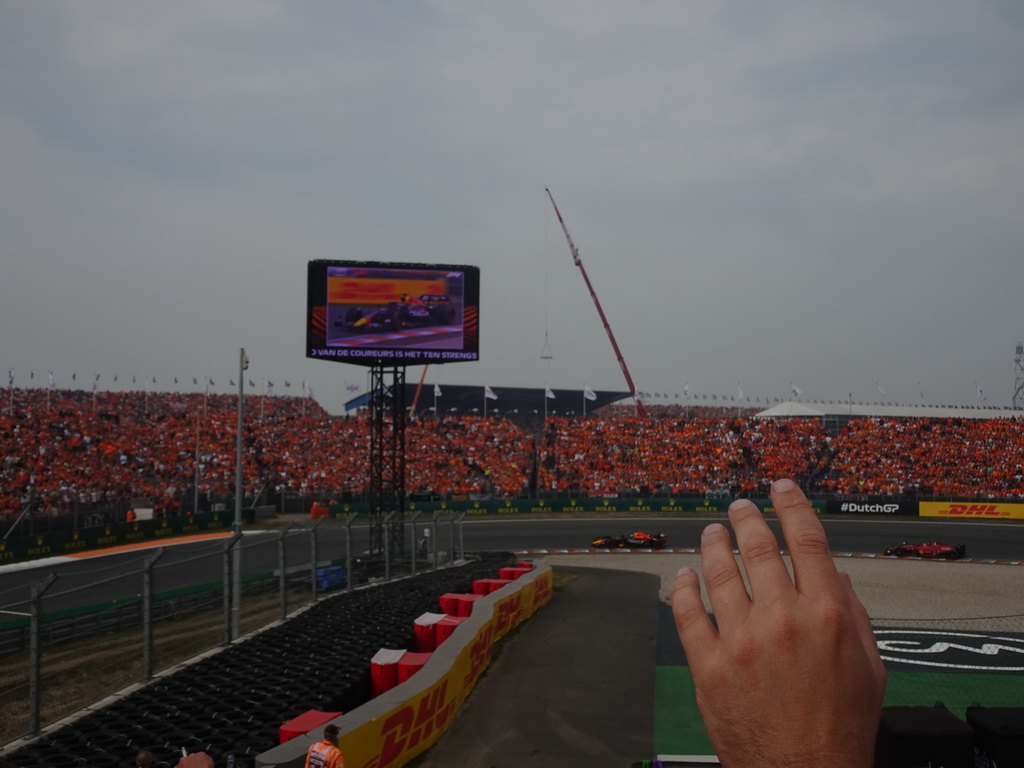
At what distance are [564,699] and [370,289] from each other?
18881 mm

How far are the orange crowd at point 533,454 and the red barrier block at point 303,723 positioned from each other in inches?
1649

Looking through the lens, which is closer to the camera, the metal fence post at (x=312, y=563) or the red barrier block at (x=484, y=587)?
the metal fence post at (x=312, y=563)

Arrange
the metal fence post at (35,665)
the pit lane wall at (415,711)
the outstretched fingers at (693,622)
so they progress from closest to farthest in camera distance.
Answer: the outstretched fingers at (693,622) < the pit lane wall at (415,711) < the metal fence post at (35,665)

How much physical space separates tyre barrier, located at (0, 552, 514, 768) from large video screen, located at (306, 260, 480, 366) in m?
14.2

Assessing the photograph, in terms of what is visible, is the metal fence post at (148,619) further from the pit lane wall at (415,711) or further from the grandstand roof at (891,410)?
the grandstand roof at (891,410)

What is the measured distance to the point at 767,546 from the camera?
1.57m

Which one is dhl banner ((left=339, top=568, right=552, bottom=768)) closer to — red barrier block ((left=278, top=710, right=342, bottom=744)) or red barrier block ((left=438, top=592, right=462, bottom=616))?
red barrier block ((left=278, top=710, right=342, bottom=744))

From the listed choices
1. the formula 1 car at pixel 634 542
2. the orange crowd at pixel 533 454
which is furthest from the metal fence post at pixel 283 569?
the orange crowd at pixel 533 454

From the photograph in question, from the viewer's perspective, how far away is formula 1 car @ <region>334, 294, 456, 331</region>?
97.5ft

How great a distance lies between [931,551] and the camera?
35.3m

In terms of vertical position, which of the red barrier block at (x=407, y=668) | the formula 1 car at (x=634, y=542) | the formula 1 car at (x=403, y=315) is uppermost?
the formula 1 car at (x=403, y=315)

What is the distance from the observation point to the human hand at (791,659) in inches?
60.1

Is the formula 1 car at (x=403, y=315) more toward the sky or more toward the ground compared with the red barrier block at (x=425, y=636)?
more toward the sky

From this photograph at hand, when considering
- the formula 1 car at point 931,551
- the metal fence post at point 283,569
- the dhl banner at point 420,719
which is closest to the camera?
the dhl banner at point 420,719
